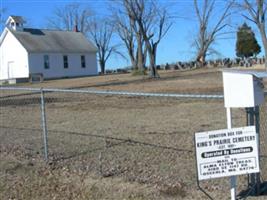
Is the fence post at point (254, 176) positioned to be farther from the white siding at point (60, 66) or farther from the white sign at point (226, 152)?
the white siding at point (60, 66)

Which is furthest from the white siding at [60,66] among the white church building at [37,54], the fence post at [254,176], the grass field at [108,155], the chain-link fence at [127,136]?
the fence post at [254,176]

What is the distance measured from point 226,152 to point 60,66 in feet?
191

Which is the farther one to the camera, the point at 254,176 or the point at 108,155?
the point at 108,155

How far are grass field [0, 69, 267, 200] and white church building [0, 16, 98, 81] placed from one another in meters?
43.1

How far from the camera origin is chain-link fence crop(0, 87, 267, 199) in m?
7.34

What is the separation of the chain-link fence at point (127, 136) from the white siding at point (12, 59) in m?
41.5

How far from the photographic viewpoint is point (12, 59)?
2391 inches

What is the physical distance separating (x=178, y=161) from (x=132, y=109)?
29.2ft

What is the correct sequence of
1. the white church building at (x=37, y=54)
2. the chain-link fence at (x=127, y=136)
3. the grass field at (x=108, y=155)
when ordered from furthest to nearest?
the white church building at (x=37, y=54) → the chain-link fence at (x=127, y=136) → the grass field at (x=108, y=155)

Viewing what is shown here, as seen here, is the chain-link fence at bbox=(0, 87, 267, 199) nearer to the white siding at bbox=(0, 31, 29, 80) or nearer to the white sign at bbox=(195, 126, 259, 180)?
the white sign at bbox=(195, 126, 259, 180)

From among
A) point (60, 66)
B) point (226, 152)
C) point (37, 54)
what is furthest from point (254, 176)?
point (60, 66)

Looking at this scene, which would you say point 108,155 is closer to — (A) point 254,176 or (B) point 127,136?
(B) point 127,136

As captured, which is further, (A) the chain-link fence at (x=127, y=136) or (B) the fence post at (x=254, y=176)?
(A) the chain-link fence at (x=127, y=136)

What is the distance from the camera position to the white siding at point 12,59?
5891 cm
